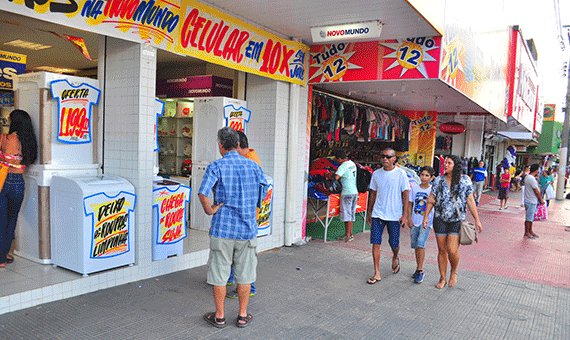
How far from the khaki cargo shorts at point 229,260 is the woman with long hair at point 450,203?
2.57m

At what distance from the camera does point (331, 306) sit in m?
4.50

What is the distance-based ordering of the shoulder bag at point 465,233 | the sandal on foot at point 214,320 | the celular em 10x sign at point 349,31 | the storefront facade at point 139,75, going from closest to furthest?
the sandal on foot at point 214,320 → the storefront facade at point 139,75 → the shoulder bag at point 465,233 → the celular em 10x sign at point 349,31

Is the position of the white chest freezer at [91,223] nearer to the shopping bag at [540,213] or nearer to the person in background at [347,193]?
the person in background at [347,193]

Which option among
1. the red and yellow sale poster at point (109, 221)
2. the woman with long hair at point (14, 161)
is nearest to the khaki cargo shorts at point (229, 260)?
the red and yellow sale poster at point (109, 221)

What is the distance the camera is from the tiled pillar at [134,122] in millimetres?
4812

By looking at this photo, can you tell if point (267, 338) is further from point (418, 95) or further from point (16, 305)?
point (418, 95)

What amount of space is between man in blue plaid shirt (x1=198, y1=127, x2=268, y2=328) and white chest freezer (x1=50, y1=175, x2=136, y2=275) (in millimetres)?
1494

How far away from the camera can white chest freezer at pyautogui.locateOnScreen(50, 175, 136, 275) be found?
4.32m

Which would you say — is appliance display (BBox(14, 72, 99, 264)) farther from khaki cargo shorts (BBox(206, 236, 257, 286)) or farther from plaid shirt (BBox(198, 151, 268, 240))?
khaki cargo shorts (BBox(206, 236, 257, 286))

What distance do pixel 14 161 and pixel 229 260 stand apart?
2717 mm

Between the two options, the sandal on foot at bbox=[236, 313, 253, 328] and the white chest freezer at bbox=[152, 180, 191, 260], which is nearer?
the sandal on foot at bbox=[236, 313, 253, 328]

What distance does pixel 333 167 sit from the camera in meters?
8.90

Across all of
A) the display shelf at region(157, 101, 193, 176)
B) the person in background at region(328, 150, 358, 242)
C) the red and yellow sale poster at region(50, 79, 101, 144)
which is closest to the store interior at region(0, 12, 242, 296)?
the display shelf at region(157, 101, 193, 176)

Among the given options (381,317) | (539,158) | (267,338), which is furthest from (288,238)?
(539,158)
